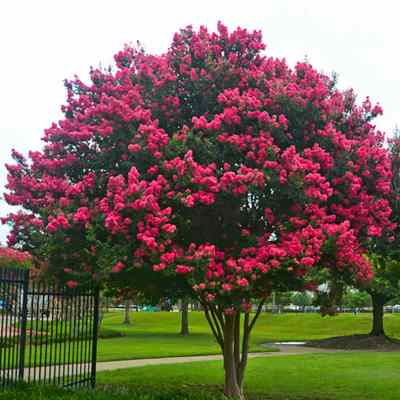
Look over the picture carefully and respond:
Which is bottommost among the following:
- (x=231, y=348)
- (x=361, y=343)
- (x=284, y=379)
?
(x=361, y=343)

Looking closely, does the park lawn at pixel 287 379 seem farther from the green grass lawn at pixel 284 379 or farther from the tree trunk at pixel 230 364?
the tree trunk at pixel 230 364

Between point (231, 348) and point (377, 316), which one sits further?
point (377, 316)

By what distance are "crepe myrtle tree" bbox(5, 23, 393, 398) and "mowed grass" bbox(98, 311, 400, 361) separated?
43.8 feet

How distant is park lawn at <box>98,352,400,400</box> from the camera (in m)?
15.5

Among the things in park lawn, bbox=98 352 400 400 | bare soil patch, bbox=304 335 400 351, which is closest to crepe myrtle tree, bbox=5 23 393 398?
park lawn, bbox=98 352 400 400

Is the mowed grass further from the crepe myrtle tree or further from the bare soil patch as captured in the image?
the crepe myrtle tree

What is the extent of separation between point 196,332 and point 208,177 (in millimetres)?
34375

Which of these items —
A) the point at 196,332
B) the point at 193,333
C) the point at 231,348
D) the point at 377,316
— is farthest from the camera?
the point at 196,332

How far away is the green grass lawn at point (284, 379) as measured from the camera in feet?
50.2

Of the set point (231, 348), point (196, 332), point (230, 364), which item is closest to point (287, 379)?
point (230, 364)

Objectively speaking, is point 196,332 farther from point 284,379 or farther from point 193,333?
point 284,379

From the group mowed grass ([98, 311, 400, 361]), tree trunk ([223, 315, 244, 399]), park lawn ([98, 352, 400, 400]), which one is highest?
tree trunk ([223, 315, 244, 399])

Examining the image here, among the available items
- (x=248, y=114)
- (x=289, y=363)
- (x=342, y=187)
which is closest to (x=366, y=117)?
(x=342, y=187)

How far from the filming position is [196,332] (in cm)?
4331
